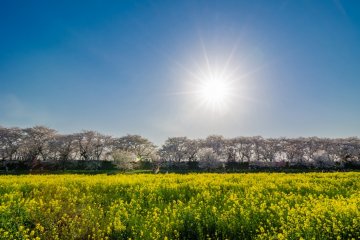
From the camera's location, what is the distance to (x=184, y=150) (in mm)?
111875

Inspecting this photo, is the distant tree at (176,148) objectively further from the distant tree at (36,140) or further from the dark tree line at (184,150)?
the distant tree at (36,140)

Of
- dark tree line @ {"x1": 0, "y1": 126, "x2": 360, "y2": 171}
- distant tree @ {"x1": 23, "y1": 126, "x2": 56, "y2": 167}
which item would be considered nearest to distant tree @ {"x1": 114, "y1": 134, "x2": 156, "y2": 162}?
dark tree line @ {"x1": 0, "y1": 126, "x2": 360, "y2": 171}

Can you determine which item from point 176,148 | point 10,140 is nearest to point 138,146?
point 176,148

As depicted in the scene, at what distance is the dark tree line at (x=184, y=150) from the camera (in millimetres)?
93938

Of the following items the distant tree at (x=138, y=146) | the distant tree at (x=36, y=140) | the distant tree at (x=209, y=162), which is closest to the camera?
the distant tree at (x=209, y=162)

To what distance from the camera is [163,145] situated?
114 m

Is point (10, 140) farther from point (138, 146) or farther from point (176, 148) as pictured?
point (176, 148)

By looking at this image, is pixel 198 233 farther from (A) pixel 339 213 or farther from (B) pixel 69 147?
(B) pixel 69 147

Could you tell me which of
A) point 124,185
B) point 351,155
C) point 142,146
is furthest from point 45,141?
point 351,155

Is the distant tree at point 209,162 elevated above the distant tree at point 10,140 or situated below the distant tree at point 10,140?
below

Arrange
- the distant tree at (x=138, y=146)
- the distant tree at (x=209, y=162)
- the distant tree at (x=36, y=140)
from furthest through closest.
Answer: the distant tree at (x=138, y=146) → the distant tree at (x=36, y=140) → the distant tree at (x=209, y=162)

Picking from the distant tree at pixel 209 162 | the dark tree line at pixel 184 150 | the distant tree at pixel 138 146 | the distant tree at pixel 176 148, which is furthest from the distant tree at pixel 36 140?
the distant tree at pixel 209 162

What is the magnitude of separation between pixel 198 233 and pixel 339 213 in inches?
165

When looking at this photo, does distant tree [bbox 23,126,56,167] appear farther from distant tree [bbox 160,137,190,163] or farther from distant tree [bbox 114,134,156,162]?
distant tree [bbox 160,137,190,163]
